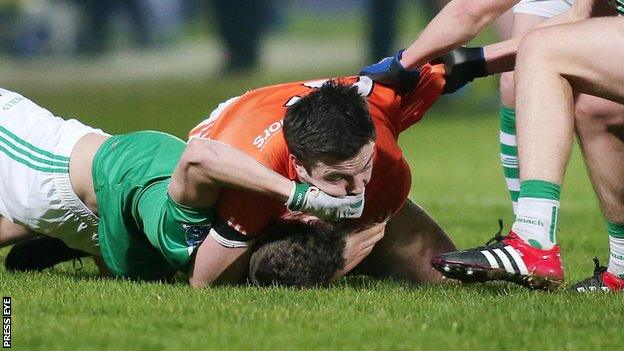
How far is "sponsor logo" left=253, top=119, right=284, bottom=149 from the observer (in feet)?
19.1

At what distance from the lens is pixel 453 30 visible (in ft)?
20.8

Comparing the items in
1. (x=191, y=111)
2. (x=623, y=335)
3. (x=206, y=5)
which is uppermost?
(x=623, y=335)

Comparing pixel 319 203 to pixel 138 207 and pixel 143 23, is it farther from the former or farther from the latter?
pixel 143 23

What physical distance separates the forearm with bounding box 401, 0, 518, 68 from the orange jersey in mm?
180

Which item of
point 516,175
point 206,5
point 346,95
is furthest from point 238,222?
point 206,5

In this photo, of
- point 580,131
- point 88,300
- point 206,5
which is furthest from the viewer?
point 206,5

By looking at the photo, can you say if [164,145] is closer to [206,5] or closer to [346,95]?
[346,95]

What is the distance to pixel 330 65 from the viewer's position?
1970cm

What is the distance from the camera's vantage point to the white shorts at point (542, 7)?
797 centimetres

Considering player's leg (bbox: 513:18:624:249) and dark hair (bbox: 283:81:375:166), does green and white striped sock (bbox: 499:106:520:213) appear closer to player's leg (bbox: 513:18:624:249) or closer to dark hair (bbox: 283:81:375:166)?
player's leg (bbox: 513:18:624:249)

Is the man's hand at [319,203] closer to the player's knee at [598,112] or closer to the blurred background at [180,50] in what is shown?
the player's knee at [598,112]

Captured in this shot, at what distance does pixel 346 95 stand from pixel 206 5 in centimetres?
1354

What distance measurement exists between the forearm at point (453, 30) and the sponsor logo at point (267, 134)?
2.56 feet

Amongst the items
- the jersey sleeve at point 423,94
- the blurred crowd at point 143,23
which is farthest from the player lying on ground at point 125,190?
the blurred crowd at point 143,23
